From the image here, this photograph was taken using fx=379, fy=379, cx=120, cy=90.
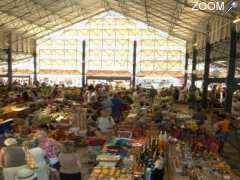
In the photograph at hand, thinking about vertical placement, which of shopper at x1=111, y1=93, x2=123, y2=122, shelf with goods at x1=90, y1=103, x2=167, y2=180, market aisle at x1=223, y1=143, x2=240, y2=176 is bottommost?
market aisle at x1=223, y1=143, x2=240, y2=176

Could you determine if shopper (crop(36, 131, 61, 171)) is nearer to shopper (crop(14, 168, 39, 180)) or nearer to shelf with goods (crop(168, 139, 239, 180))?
shopper (crop(14, 168, 39, 180))

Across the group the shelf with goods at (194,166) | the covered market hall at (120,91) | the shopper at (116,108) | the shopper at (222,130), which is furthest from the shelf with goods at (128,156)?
the shopper at (116,108)

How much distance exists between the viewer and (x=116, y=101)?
13789mm

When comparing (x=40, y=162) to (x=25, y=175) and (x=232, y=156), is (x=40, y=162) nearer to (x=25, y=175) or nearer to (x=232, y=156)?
(x=25, y=175)

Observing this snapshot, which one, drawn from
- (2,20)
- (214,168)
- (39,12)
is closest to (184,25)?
(39,12)

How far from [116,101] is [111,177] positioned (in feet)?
26.1

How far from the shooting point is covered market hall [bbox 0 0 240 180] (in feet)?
22.5

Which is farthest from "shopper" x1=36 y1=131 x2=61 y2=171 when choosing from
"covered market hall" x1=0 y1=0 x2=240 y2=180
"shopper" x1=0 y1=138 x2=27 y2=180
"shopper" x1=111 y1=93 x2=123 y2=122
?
"shopper" x1=111 y1=93 x2=123 y2=122

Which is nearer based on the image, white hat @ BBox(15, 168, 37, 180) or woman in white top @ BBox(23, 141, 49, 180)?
white hat @ BBox(15, 168, 37, 180)

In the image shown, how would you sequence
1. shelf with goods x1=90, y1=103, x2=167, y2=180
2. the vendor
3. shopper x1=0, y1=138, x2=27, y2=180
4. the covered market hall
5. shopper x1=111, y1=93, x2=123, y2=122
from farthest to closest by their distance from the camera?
shopper x1=111, y1=93, x2=123, y2=122
the vendor
the covered market hall
shelf with goods x1=90, y1=103, x2=167, y2=180
shopper x1=0, y1=138, x2=27, y2=180

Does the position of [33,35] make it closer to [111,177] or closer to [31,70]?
[31,70]

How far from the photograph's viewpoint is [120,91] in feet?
74.9

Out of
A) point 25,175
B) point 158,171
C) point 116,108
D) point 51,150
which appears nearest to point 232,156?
point 116,108

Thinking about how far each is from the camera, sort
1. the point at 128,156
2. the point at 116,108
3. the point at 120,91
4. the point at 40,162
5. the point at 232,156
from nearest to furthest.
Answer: the point at 40,162, the point at 128,156, the point at 232,156, the point at 116,108, the point at 120,91
